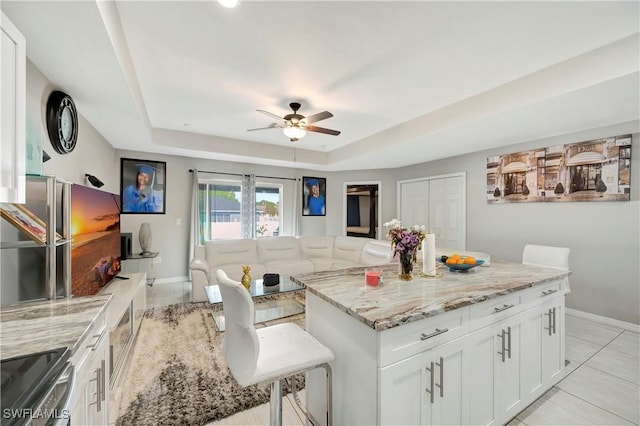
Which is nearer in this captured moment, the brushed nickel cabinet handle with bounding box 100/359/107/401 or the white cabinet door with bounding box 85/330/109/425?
the white cabinet door with bounding box 85/330/109/425

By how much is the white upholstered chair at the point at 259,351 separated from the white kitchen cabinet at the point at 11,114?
857mm

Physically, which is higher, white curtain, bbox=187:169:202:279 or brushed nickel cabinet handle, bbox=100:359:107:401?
white curtain, bbox=187:169:202:279

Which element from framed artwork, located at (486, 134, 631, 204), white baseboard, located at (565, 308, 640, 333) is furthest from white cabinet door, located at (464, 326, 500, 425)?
framed artwork, located at (486, 134, 631, 204)

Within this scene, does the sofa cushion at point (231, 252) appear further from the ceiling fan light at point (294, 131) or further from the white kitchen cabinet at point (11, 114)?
the white kitchen cabinet at point (11, 114)

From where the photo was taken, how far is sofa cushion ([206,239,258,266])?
436cm

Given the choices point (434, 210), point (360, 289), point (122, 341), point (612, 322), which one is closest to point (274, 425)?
point (360, 289)

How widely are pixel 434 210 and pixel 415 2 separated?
4.24 metres

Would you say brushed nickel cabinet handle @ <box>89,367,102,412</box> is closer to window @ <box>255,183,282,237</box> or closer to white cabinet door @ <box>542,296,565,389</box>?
white cabinet door @ <box>542,296,565,389</box>

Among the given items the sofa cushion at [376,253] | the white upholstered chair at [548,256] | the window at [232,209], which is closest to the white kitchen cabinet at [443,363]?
the white upholstered chair at [548,256]

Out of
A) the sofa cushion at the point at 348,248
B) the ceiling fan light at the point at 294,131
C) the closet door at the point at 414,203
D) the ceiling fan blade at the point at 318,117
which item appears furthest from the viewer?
the closet door at the point at 414,203

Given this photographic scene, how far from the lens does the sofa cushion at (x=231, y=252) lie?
4363 millimetres

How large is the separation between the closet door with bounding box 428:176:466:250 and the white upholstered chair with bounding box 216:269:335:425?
430cm

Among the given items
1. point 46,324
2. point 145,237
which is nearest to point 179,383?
point 46,324

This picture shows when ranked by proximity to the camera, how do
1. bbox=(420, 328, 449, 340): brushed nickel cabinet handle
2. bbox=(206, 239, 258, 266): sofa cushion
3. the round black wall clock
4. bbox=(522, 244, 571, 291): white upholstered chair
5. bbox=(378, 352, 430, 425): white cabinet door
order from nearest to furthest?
→ bbox=(378, 352, 430, 425): white cabinet door
bbox=(420, 328, 449, 340): brushed nickel cabinet handle
the round black wall clock
bbox=(522, 244, 571, 291): white upholstered chair
bbox=(206, 239, 258, 266): sofa cushion
